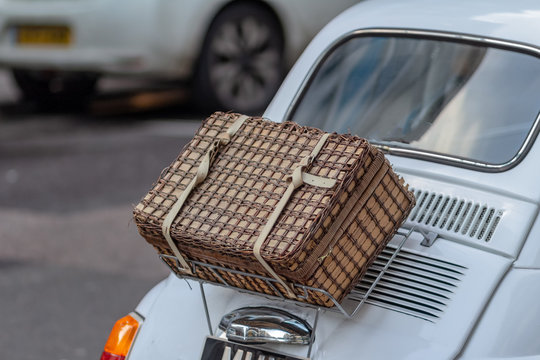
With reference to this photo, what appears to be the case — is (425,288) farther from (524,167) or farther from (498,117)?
(498,117)

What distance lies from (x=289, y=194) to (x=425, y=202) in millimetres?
630

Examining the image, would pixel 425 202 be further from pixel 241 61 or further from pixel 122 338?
pixel 241 61

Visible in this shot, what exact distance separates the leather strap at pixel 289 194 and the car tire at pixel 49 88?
22.9 feet

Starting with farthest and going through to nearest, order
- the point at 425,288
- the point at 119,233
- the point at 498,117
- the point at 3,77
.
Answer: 1. the point at 3,77
2. the point at 119,233
3. the point at 498,117
4. the point at 425,288

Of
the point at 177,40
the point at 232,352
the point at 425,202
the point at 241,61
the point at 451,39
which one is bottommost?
the point at 241,61

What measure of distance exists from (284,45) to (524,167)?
583cm

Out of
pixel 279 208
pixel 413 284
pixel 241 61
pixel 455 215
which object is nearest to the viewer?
pixel 279 208

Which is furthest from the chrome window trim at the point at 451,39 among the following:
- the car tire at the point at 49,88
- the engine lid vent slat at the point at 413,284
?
the car tire at the point at 49,88

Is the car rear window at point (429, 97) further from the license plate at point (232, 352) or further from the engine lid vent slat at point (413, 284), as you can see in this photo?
the license plate at point (232, 352)

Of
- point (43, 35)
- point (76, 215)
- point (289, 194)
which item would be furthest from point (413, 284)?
point (43, 35)

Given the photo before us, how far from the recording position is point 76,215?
Result: 6129mm

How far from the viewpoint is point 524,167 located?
104 inches

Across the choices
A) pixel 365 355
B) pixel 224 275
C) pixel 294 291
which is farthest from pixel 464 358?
pixel 224 275

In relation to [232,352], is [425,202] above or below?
above
